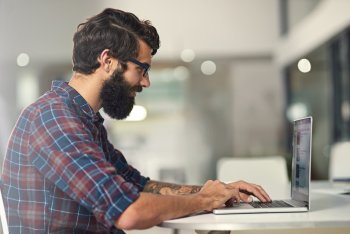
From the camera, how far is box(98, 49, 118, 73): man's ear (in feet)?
5.74

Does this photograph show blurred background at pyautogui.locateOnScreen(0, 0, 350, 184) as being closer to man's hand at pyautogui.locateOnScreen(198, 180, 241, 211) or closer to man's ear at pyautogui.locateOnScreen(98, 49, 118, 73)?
man's ear at pyautogui.locateOnScreen(98, 49, 118, 73)

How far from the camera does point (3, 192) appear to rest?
1.64 metres

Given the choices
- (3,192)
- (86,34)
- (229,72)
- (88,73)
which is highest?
(229,72)

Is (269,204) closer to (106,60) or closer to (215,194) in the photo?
(215,194)

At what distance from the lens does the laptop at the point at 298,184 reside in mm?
1634

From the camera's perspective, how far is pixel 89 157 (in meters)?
1.45

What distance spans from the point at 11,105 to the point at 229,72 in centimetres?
216

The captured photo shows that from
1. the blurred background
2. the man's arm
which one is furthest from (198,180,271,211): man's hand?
the blurred background

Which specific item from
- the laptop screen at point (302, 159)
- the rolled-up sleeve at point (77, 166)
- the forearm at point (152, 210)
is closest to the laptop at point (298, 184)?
the laptop screen at point (302, 159)

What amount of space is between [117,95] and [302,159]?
0.61 m

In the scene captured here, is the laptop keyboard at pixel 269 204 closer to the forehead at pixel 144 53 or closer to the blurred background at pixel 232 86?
the forehead at pixel 144 53

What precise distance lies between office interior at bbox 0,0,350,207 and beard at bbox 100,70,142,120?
11.7ft

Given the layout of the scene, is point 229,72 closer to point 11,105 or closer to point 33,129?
point 11,105

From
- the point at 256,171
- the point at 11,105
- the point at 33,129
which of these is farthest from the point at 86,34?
the point at 11,105
